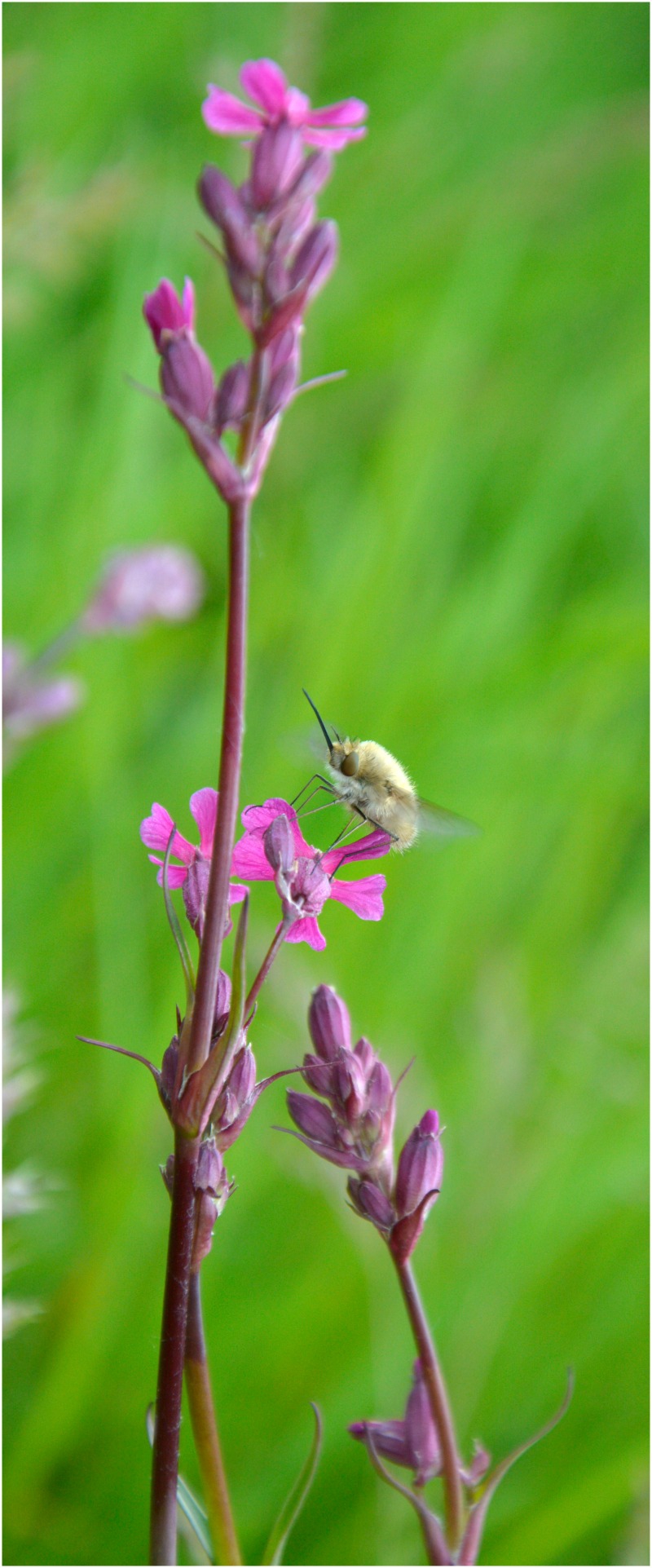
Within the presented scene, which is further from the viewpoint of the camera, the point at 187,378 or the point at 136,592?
the point at 136,592

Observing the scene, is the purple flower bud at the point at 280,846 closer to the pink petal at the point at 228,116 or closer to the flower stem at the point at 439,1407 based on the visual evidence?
Answer: the flower stem at the point at 439,1407

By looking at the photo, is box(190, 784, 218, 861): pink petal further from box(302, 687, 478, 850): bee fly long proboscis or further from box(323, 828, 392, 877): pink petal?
box(302, 687, 478, 850): bee fly long proboscis

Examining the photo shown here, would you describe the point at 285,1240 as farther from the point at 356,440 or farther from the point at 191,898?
the point at 356,440

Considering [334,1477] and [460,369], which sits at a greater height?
[460,369]

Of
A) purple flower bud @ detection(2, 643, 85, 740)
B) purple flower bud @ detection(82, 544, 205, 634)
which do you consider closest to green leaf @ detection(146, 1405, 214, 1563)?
purple flower bud @ detection(2, 643, 85, 740)

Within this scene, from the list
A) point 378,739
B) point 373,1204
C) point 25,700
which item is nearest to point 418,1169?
point 373,1204

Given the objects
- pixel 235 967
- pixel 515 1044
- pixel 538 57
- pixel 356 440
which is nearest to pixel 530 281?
pixel 356 440

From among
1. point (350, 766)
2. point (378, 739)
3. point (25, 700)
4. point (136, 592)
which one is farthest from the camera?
point (378, 739)

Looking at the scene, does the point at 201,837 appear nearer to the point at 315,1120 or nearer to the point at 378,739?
the point at 315,1120
